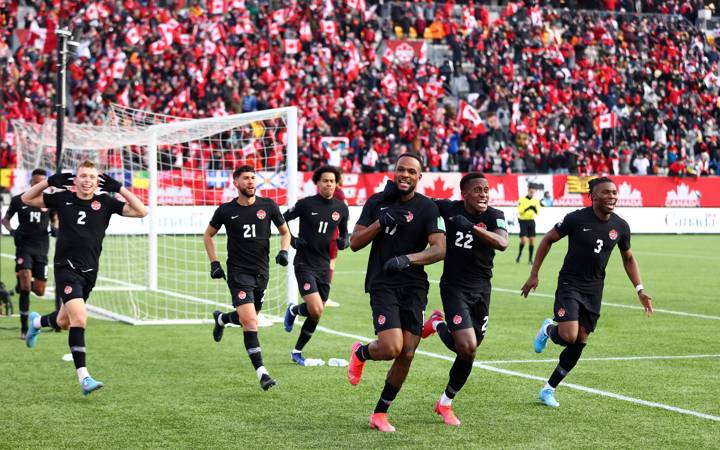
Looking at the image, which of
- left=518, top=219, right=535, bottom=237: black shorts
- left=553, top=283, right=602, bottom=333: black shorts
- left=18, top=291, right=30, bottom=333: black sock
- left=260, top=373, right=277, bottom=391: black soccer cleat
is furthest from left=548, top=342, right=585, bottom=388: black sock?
left=518, top=219, right=535, bottom=237: black shorts

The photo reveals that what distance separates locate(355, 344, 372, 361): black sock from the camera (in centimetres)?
894

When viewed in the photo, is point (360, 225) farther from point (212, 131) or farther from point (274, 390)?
point (212, 131)

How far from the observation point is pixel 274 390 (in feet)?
35.4

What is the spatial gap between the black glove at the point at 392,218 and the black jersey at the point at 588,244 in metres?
2.19

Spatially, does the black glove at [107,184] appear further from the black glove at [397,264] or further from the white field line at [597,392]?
the white field line at [597,392]

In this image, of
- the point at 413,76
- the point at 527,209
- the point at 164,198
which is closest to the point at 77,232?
the point at 164,198

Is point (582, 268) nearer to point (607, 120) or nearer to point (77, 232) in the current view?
point (77, 232)

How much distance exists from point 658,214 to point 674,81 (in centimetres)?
996

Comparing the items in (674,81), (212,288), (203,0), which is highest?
(203,0)

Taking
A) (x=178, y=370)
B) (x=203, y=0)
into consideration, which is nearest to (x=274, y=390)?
(x=178, y=370)

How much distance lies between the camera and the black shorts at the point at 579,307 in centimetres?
1001

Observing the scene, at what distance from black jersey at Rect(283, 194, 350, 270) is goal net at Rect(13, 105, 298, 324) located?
7.35 feet

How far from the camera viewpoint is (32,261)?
1670cm

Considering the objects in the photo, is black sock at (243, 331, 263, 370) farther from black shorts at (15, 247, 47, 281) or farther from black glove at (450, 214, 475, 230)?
black shorts at (15, 247, 47, 281)
